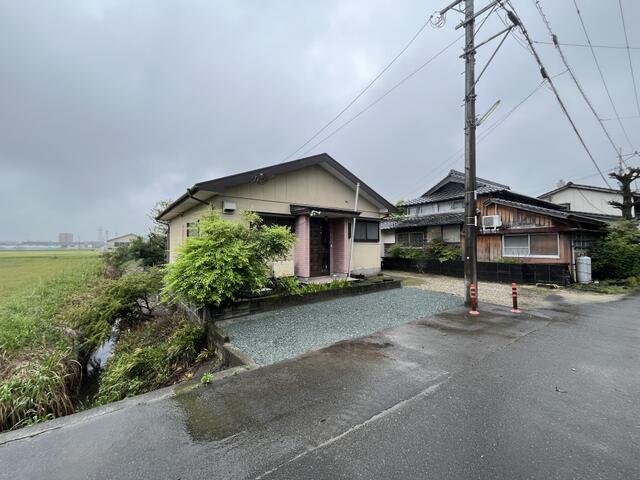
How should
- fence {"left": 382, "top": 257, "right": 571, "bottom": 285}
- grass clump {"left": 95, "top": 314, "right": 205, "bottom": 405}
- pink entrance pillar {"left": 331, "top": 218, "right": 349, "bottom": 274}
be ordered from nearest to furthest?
grass clump {"left": 95, "top": 314, "right": 205, "bottom": 405}
pink entrance pillar {"left": 331, "top": 218, "right": 349, "bottom": 274}
fence {"left": 382, "top": 257, "right": 571, "bottom": 285}

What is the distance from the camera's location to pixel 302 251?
30.2ft

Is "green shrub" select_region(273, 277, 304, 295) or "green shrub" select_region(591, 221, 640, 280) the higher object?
"green shrub" select_region(591, 221, 640, 280)

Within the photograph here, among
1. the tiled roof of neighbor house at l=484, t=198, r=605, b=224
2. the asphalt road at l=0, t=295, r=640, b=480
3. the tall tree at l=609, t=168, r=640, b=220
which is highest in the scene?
the tall tree at l=609, t=168, r=640, b=220

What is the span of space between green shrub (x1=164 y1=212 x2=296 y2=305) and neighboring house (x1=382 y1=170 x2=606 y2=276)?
6656 millimetres

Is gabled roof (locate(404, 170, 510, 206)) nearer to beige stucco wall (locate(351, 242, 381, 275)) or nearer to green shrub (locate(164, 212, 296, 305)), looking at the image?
beige stucco wall (locate(351, 242, 381, 275))

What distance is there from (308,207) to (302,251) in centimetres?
146

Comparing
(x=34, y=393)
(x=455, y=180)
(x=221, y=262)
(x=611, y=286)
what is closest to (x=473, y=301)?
(x=221, y=262)

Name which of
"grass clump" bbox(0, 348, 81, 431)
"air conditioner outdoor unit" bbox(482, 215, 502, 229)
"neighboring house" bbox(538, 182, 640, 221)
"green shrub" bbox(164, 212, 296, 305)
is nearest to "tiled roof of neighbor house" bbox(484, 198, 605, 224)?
"air conditioner outdoor unit" bbox(482, 215, 502, 229)

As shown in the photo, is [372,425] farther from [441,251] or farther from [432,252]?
[432,252]

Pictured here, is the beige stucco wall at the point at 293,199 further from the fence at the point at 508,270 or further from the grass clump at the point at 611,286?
the grass clump at the point at 611,286

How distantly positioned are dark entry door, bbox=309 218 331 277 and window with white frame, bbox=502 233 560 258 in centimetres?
869

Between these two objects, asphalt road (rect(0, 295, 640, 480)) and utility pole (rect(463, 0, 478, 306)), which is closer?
asphalt road (rect(0, 295, 640, 480))

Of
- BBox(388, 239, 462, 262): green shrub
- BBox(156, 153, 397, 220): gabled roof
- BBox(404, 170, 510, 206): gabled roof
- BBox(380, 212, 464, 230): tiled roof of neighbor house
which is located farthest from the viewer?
BBox(404, 170, 510, 206): gabled roof

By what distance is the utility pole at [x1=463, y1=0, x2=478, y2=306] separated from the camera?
727 centimetres
